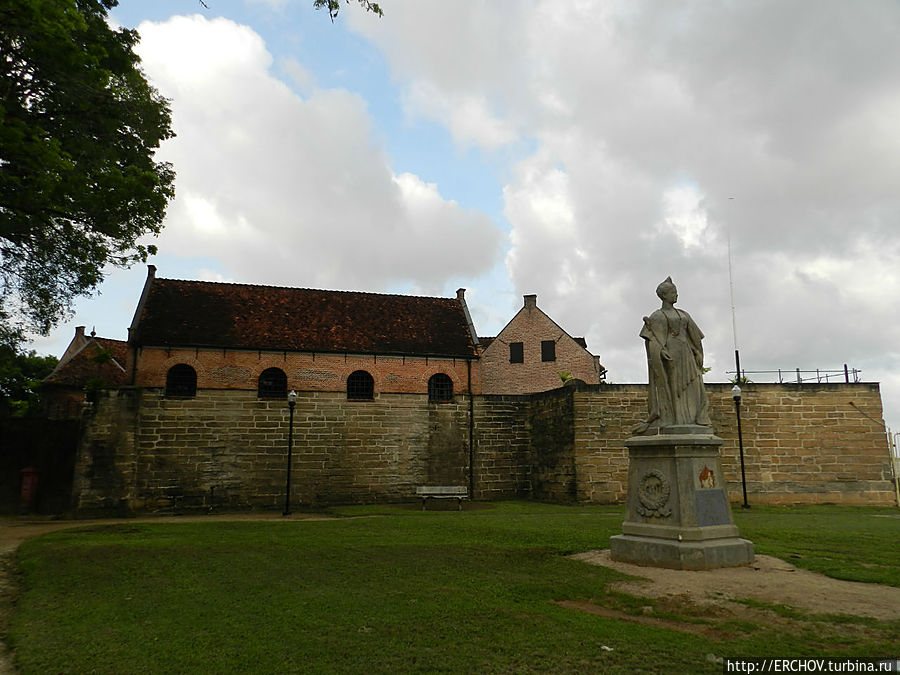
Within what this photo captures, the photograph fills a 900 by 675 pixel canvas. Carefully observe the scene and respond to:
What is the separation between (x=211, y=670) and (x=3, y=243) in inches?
500

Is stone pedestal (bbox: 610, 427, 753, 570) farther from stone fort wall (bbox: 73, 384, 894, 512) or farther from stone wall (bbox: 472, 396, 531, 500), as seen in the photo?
stone wall (bbox: 472, 396, 531, 500)

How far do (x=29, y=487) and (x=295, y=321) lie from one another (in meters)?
10.5

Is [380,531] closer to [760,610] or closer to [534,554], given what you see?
[534,554]

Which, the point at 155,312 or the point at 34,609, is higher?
the point at 155,312

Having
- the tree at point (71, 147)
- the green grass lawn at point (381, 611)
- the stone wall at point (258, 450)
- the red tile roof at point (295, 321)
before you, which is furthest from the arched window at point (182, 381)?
the green grass lawn at point (381, 611)

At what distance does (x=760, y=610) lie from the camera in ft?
18.2

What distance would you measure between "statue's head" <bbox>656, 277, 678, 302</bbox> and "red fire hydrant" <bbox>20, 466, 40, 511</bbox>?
21103 mm

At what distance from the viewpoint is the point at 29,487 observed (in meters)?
19.4

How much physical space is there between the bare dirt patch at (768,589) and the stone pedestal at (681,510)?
172mm

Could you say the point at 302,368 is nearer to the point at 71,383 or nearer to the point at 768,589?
the point at 71,383

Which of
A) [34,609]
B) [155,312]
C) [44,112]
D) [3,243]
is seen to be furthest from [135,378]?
[34,609]

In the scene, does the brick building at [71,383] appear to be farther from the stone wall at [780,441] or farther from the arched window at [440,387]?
the stone wall at [780,441]

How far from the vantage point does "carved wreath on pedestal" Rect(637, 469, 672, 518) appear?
25.0 feet

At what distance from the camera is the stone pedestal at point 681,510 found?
7332mm
